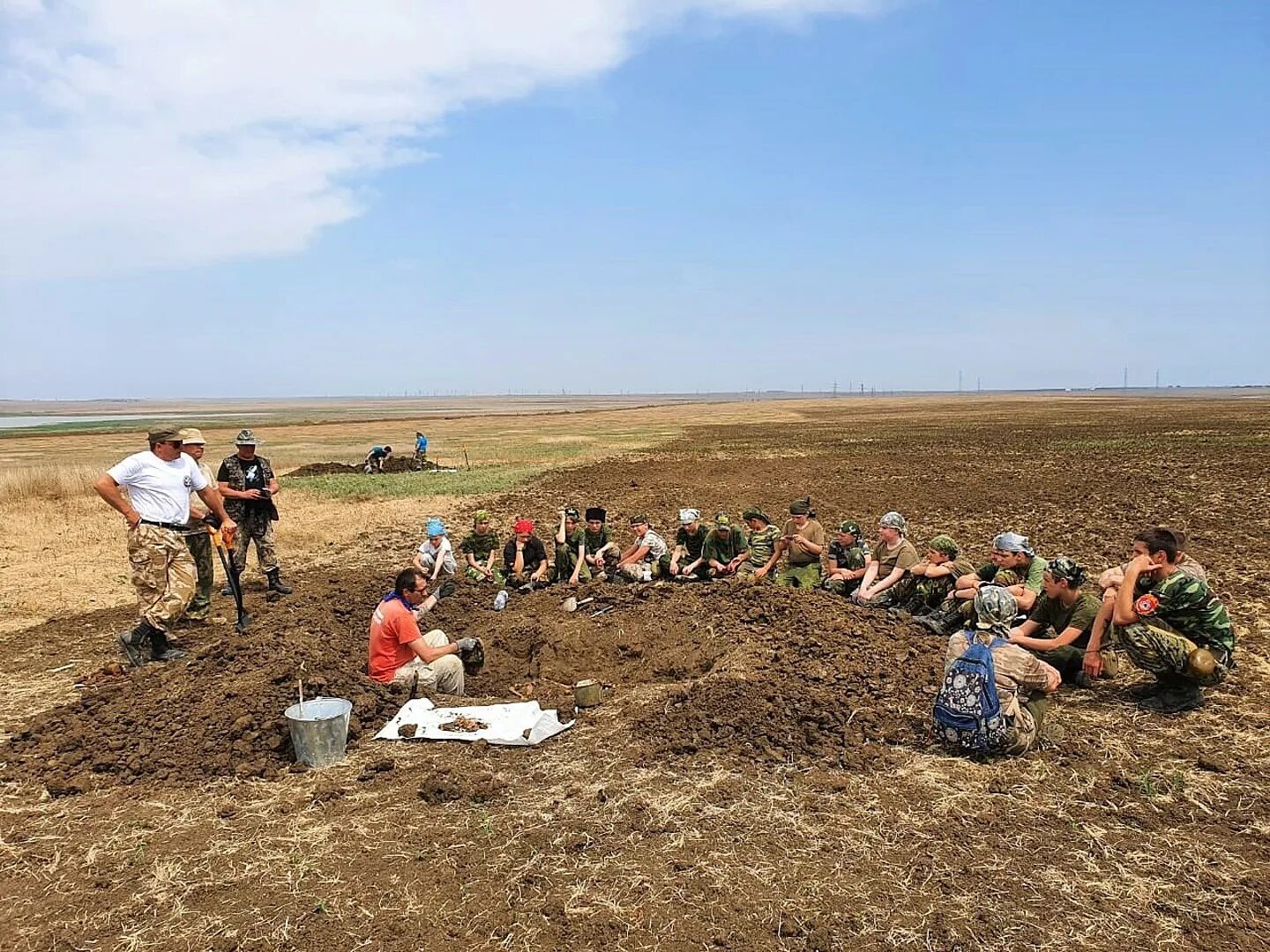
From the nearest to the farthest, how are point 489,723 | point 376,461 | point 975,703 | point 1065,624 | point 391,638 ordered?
point 975,703, point 489,723, point 391,638, point 1065,624, point 376,461

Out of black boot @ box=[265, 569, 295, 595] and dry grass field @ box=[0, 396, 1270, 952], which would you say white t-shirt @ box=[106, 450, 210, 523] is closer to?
dry grass field @ box=[0, 396, 1270, 952]

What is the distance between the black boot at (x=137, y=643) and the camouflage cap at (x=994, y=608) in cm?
696

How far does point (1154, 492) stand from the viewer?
18.0m

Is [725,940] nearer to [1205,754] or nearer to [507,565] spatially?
[1205,754]

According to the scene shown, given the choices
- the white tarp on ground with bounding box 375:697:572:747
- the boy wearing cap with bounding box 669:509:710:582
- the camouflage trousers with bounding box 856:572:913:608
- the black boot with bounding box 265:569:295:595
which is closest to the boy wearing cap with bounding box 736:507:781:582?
the boy wearing cap with bounding box 669:509:710:582

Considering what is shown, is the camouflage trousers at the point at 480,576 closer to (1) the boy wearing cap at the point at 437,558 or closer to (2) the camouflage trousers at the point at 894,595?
(1) the boy wearing cap at the point at 437,558

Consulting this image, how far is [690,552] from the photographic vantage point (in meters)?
10.9

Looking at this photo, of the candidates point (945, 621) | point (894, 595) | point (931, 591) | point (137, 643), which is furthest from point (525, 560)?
point (945, 621)

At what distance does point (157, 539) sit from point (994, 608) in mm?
6963

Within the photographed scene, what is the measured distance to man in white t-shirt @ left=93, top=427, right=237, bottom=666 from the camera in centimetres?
744

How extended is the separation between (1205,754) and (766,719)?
2845mm

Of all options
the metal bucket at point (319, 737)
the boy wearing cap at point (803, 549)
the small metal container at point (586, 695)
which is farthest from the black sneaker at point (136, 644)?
the boy wearing cap at point (803, 549)

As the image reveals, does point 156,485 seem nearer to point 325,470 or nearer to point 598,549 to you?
point 598,549

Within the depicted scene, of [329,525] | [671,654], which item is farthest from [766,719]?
[329,525]
